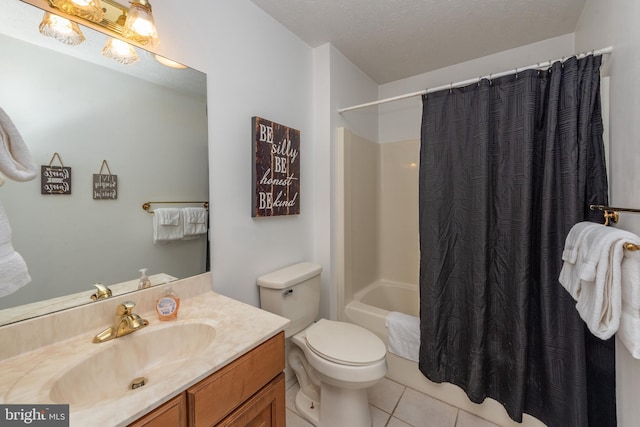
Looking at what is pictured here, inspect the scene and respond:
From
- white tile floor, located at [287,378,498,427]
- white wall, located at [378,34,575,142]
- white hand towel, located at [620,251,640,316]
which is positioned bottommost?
white tile floor, located at [287,378,498,427]

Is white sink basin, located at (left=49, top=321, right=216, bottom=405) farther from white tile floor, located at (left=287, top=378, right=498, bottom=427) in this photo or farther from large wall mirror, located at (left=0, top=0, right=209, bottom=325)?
white tile floor, located at (left=287, top=378, right=498, bottom=427)

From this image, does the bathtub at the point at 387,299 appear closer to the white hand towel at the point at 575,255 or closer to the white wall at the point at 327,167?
the white wall at the point at 327,167

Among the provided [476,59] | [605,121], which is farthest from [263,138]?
[476,59]

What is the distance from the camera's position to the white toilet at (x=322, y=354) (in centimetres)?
125

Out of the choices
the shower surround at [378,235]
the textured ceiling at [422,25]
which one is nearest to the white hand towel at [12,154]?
the textured ceiling at [422,25]

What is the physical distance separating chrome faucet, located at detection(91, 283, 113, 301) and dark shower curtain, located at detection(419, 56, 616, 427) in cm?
163

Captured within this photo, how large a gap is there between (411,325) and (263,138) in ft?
4.97

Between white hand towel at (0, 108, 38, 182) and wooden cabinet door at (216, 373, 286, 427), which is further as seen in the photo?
wooden cabinet door at (216, 373, 286, 427)

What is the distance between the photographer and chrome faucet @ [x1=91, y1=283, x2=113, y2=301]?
0.93 meters

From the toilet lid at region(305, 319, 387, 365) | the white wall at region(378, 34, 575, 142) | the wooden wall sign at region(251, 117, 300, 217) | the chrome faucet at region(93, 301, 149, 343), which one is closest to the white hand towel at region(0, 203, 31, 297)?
the chrome faucet at region(93, 301, 149, 343)

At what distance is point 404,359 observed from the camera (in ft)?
5.75

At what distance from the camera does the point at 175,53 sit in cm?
115

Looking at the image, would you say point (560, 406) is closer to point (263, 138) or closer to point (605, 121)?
point (605, 121)

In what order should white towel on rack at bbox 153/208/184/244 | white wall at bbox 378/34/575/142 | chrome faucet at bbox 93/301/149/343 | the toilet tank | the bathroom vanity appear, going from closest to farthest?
the bathroom vanity < chrome faucet at bbox 93/301/149/343 < white towel on rack at bbox 153/208/184/244 < the toilet tank < white wall at bbox 378/34/575/142
